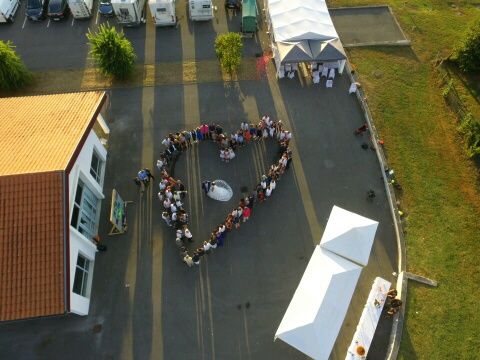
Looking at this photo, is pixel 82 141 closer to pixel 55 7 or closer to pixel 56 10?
pixel 56 10

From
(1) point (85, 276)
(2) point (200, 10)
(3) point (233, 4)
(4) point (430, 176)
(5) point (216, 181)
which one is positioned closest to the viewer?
(1) point (85, 276)

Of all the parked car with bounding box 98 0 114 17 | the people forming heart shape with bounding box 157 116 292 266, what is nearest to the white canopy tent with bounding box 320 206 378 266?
the people forming heart shape with bounding box 157 116 292 266

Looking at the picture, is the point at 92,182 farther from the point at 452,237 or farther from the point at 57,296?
the point at 452,237

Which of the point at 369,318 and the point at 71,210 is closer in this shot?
the point at 71,210

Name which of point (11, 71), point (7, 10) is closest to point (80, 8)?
point (7, 10)

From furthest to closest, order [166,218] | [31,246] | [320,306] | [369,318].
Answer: [166,218], [369,318], [320,306], [31,246]

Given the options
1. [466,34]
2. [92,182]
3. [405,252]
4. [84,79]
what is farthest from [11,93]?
[466,34]

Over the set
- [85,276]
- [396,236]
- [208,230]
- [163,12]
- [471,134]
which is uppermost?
[163,12]
